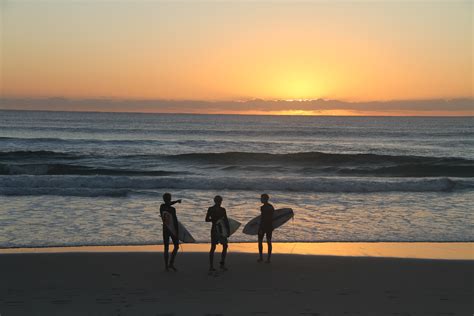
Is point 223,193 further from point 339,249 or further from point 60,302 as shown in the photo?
point 60,302

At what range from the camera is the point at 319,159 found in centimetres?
3825

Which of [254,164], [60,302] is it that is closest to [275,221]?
[60,302]

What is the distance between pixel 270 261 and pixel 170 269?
6.82 feet

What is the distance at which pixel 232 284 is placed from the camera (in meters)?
9.09

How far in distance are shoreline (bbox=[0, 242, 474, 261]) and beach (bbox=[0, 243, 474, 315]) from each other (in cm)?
18

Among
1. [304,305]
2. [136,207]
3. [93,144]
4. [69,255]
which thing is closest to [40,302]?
[69,255]

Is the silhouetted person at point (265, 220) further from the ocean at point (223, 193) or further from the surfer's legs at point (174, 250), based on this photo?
the ocean at point (223, 193)

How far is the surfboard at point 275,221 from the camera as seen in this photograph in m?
11.1

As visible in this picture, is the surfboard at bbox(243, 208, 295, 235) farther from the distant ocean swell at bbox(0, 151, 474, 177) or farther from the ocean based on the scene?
the distant ocean swell at bbox(0, 151, 474, 177)

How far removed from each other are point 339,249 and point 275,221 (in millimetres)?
1972

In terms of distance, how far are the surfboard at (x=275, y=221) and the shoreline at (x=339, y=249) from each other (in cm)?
79

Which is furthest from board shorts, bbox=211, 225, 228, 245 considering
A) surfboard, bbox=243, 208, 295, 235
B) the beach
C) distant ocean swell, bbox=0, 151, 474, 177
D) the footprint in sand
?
distant ocean swell, bbox=0, 151, 474, 177

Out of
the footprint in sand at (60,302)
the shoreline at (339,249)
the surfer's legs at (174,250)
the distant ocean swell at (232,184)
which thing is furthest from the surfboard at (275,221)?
the distant ocean swell at (232,184)

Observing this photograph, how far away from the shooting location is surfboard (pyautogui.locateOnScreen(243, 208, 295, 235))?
438 inches
